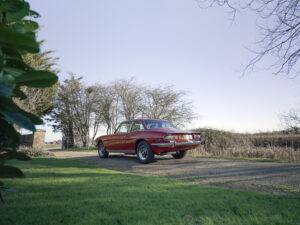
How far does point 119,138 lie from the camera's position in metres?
14.3

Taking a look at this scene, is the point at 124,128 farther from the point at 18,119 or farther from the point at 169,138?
the point at 18,119

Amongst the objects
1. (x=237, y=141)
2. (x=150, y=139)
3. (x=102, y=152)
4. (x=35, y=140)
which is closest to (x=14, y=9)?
(x=150, y=139)

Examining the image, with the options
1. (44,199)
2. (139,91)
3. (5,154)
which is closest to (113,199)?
(44,199)

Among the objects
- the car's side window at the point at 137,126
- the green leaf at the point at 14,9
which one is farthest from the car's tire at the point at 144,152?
the green leaf at the point at 14,9

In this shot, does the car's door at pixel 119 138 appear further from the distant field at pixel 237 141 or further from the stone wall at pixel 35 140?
the stone wall at pixel 35 140

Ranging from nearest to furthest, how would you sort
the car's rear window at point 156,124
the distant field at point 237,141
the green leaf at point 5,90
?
the green leaf at point 5,90, the car's rear window at point 156,124, the distant field at point 237,141

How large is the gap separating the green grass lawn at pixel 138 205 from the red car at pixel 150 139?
16.0 ft

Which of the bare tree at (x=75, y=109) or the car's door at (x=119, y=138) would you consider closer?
the car's door at (x=119, y=138)

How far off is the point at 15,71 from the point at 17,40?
0.14 m

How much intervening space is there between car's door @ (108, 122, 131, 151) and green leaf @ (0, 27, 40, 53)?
1207cm

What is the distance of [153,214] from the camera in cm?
495

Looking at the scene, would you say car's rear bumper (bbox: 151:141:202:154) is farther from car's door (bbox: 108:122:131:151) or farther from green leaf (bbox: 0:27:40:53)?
green leaf (bbox: 0:27:40:53)

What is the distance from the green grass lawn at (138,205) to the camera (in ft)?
15.7

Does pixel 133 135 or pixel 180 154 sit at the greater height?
pixel 133 135
